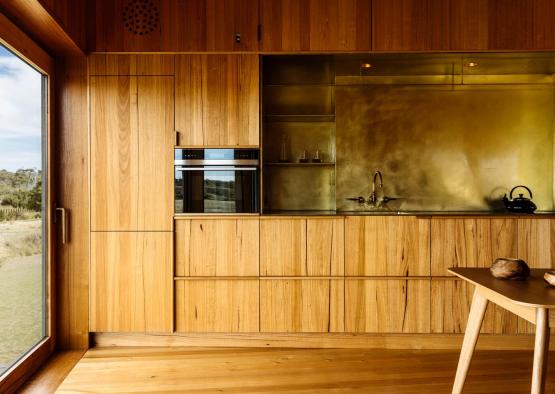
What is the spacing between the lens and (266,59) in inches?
134

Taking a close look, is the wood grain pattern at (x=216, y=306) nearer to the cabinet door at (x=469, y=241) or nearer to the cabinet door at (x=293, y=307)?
Result: the cabinet door at (x=293, y=307)

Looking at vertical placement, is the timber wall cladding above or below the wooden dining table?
above

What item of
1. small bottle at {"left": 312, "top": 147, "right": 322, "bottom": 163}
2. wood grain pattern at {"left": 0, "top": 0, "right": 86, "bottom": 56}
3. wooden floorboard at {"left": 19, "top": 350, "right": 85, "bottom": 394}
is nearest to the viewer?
wood grain pattern at {"left": 0, "top": 0, "right": 86, "bottom": 56}

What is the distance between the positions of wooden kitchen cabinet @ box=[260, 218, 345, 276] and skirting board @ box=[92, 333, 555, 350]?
50 cm

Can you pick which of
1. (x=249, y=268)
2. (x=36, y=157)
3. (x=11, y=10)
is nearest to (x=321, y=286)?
(x=249, y=268)

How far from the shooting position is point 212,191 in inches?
116

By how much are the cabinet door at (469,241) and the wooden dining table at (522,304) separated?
38.1 inches

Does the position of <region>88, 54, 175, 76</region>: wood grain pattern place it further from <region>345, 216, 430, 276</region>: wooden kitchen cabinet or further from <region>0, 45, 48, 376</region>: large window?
<region>345, 216, 430, 276</region>: wooden kitchen cabinet

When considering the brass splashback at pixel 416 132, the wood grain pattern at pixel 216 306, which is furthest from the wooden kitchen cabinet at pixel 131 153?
the brass splashback at pixel 416 132

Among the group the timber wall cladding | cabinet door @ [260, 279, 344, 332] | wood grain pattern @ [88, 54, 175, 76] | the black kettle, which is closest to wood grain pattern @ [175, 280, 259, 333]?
cabinet door @ [260, 279, 344, 332]

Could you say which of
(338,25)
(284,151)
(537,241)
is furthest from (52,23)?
(537,241)

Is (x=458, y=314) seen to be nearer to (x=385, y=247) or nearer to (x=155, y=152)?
(x=385, y=247)

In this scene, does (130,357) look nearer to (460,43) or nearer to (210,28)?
(210,28)

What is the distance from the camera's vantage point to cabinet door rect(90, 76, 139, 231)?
2.92m
